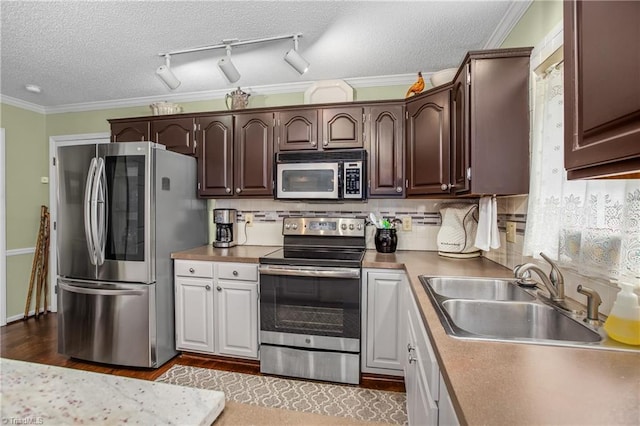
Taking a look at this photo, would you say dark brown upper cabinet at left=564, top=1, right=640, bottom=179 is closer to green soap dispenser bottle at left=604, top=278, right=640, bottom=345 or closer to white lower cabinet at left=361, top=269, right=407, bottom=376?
green soap dispenser bottle at left=604, top=278, right=640, bottom=345

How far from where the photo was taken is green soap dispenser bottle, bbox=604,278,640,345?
856 mm

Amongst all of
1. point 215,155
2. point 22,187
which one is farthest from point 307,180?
point 22,187

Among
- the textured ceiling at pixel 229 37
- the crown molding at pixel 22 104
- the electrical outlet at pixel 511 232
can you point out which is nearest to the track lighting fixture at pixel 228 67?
the textured ceiling at pixel 229 37

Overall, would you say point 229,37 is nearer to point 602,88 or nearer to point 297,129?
point 297,129

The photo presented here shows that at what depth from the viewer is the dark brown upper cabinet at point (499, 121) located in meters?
1.64

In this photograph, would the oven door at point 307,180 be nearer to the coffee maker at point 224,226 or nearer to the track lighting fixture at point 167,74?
the coffee maker at point 224,226

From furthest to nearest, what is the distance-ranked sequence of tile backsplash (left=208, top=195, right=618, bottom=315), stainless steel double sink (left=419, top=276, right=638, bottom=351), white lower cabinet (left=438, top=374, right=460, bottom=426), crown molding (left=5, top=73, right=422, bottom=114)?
1. crown molding (left=5, top=73, right=422, bottom=114)
2. tile backsplash (left=208, top=195, right=618, bottom=315)
3. stainless steel double sink (left=419, top=276, right=638, bottom=351)
4. white lower cabinet (left=438, top=374, right=460, bottom=426)

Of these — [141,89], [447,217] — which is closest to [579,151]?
[447,217]

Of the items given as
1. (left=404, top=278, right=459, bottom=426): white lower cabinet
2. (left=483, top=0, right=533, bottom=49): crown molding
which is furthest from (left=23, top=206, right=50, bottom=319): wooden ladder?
(left=483, top=0, right=533, bottom=49): crown molding

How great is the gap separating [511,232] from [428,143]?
0.82 metres

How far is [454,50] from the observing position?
92.4 inches

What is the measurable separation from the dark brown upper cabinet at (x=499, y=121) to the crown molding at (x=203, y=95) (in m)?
1.17

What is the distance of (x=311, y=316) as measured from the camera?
2.23 metres

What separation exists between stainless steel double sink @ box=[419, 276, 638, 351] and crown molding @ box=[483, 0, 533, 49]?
1.51 metres
